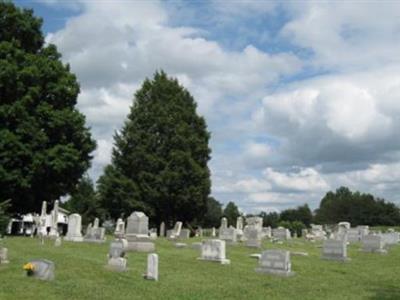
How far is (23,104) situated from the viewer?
32656 millimetres

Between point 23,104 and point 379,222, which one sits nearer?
point 23,104

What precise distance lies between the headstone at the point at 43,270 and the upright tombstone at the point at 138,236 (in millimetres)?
10144

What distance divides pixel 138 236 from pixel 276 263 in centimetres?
851

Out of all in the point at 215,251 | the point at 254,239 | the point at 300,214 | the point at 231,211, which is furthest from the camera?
the point at 231,211

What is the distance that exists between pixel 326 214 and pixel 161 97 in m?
81.1

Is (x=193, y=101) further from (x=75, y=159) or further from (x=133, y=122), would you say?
(x=75, y=159)

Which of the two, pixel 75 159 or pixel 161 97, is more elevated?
pixel 161 97

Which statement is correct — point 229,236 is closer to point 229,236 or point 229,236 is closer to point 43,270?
point 229,236

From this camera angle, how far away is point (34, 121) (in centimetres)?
3303

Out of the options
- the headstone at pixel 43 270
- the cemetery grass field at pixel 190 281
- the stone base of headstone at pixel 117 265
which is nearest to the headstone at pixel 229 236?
the cemetery grass field at pixel 190 281

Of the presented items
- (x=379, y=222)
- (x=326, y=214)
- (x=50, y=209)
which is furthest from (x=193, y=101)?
(x=326, y=214)

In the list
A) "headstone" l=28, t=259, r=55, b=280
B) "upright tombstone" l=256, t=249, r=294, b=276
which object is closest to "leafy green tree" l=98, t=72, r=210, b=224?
"upright tombstone" l=256, t=249, r=294, b=276

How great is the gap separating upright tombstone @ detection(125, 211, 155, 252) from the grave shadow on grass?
36.9ft

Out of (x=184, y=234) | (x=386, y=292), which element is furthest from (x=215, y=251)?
(x=184, y=234)
